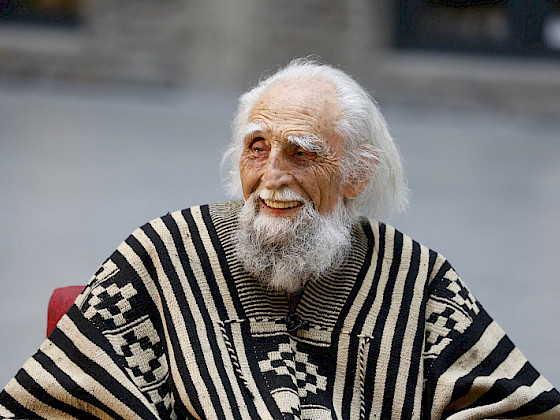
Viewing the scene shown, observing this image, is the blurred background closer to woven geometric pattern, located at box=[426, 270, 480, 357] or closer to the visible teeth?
woven geometric pattern, located at box=[426, 270, 480, 357]

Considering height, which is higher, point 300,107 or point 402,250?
point 300,107

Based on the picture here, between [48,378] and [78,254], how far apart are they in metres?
2.94

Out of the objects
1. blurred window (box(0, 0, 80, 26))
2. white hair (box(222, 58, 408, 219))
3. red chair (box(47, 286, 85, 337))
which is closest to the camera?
white hair (box(222, 58, 408, 219))

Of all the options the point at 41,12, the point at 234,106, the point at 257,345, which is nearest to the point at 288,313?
the point at 257,345

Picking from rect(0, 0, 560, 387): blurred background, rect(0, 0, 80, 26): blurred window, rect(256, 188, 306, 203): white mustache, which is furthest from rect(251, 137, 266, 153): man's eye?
rect(0, 0, 80, 26): blurred window

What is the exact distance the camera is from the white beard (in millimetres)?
2215

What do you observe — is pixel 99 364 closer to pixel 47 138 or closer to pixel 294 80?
pixel 294 80

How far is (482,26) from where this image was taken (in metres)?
10.8

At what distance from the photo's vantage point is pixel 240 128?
7.80 feet

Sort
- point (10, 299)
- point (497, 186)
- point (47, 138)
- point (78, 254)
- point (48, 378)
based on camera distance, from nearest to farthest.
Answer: point (48, 378) < point (10, 299) < point (78, 254) < point (497, 186) < point (47, 138)

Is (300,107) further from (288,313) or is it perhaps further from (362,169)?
(288,313)

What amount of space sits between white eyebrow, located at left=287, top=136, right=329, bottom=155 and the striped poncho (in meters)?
0.34

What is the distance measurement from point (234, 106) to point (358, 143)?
7.90 metres

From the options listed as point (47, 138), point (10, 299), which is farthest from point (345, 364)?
point (47, 138)
